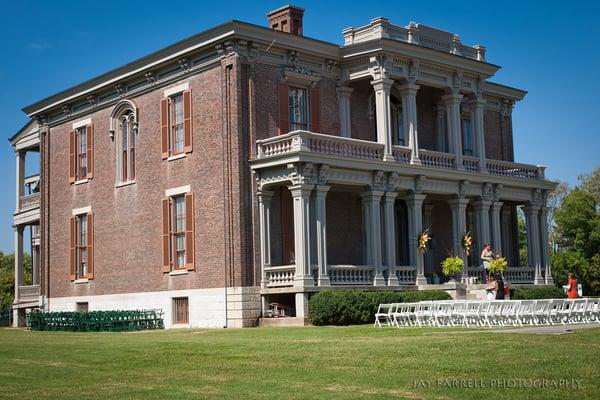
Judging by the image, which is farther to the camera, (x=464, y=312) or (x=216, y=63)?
(x=216, y=63)

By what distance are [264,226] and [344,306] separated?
4.87 metres

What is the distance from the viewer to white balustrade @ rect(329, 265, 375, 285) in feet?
105

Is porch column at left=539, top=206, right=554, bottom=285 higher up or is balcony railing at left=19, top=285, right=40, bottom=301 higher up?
porch column at left=539, top=206, right=554, bottom=285

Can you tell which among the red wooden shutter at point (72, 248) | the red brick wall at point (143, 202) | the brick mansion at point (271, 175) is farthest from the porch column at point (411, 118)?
the red wooden shutter at point (72, 248)

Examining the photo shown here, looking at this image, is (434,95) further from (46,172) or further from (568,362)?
(568,362)

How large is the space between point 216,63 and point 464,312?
14282 mm

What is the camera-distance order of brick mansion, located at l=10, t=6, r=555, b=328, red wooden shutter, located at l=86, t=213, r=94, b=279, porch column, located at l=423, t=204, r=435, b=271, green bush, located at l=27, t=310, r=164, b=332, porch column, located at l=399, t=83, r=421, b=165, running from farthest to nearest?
red wooden shutter, located at l=86, t=213, r=94, b=279 → porch column, located at l=423, t=204, r=435, b=271 → porch column, located at l=399, t=83, r=421, b=165 → green bush, located at l=27, t=310, r=164, b=332 → brick mansion, located at l=10, t=6, r=555, b=328

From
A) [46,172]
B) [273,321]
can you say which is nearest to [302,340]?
[273,321]

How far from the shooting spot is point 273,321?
31.2 m

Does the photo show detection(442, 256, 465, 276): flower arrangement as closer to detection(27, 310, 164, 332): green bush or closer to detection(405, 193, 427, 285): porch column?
detection(405, 193, 427, 285): porch column

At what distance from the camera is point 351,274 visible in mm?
32500

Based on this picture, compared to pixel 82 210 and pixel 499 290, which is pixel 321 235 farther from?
pixel 82 210

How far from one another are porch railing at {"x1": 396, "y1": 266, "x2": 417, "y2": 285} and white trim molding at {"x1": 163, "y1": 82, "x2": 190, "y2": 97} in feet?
35.9

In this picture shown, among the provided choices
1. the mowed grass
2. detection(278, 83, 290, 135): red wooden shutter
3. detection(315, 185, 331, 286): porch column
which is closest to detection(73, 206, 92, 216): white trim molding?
detection(278, 83, 290, 135): red wooden shutter
